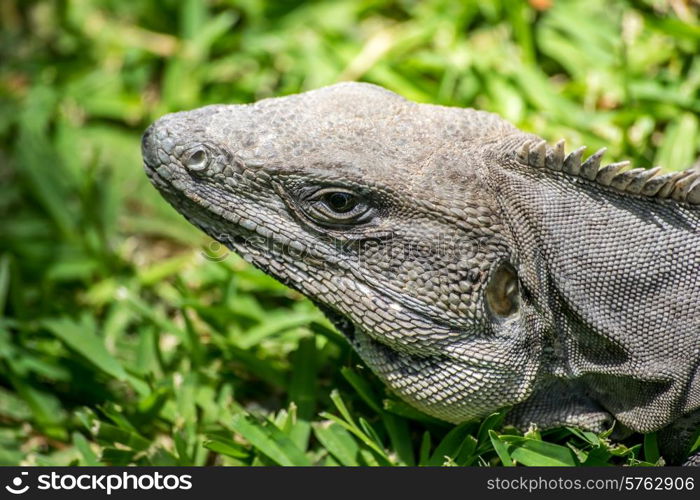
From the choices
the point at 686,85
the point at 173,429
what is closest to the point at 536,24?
the point at 686,85

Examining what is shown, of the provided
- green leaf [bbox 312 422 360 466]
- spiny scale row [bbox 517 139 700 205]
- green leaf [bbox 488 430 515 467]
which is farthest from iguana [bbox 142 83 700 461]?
green leaf [bbox 312 422 360 466]

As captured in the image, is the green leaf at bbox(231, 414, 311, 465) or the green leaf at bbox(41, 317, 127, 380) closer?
the green leaf at bbox(231, 414, 311, 465)

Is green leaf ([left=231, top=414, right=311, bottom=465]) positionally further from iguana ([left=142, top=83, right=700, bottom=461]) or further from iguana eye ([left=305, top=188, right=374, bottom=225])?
iguana eye ([left=305, top=188, right=374, bottom=225])

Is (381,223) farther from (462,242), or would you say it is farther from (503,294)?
(503,294)

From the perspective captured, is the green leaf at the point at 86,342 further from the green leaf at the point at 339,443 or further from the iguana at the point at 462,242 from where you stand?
the iguana at the point at 462,242

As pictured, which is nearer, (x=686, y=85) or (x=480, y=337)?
(x=480, y=337)

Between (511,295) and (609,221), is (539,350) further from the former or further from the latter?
(609,221)

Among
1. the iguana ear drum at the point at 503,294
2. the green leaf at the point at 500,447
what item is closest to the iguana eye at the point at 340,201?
the iguana ear drum at the point at 503,294
